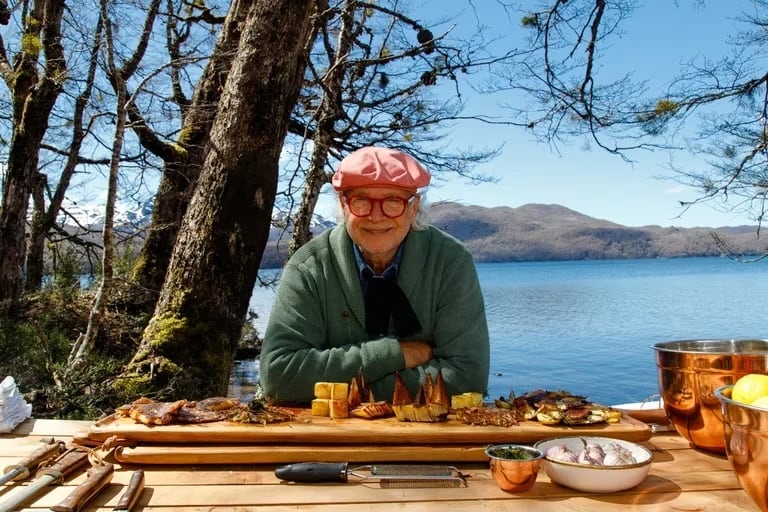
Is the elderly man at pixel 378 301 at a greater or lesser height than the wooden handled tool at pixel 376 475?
greater

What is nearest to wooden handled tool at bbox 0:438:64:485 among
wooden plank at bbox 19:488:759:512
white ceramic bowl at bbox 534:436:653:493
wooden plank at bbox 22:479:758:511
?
wooden plank at bbox 22:479:758:511

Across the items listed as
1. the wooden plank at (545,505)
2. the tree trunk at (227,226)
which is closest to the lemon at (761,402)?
the wooden plank at (545,505)

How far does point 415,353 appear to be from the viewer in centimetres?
245

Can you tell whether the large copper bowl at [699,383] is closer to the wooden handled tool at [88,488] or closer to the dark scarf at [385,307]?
the dark scarf at [385,307]

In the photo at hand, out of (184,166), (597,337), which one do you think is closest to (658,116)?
(184,166)

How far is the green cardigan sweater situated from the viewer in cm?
228

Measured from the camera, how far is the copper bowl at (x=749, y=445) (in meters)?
1.18

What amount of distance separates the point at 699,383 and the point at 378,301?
1269 millimetres

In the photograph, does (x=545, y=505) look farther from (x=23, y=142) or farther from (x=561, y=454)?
(x=23, y=142)

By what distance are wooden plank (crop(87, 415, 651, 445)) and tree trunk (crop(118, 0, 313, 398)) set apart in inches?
95.4

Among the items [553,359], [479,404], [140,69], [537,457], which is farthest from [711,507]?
[553,359]

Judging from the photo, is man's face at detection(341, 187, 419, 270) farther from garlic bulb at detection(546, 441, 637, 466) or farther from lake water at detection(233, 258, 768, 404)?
lake water at detection(233, 258, 768, 404)

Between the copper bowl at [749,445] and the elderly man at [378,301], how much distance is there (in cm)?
117

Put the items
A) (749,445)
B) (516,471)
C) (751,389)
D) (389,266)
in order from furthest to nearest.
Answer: (389,266) < (516,471) < (751,389) < (749,445)
